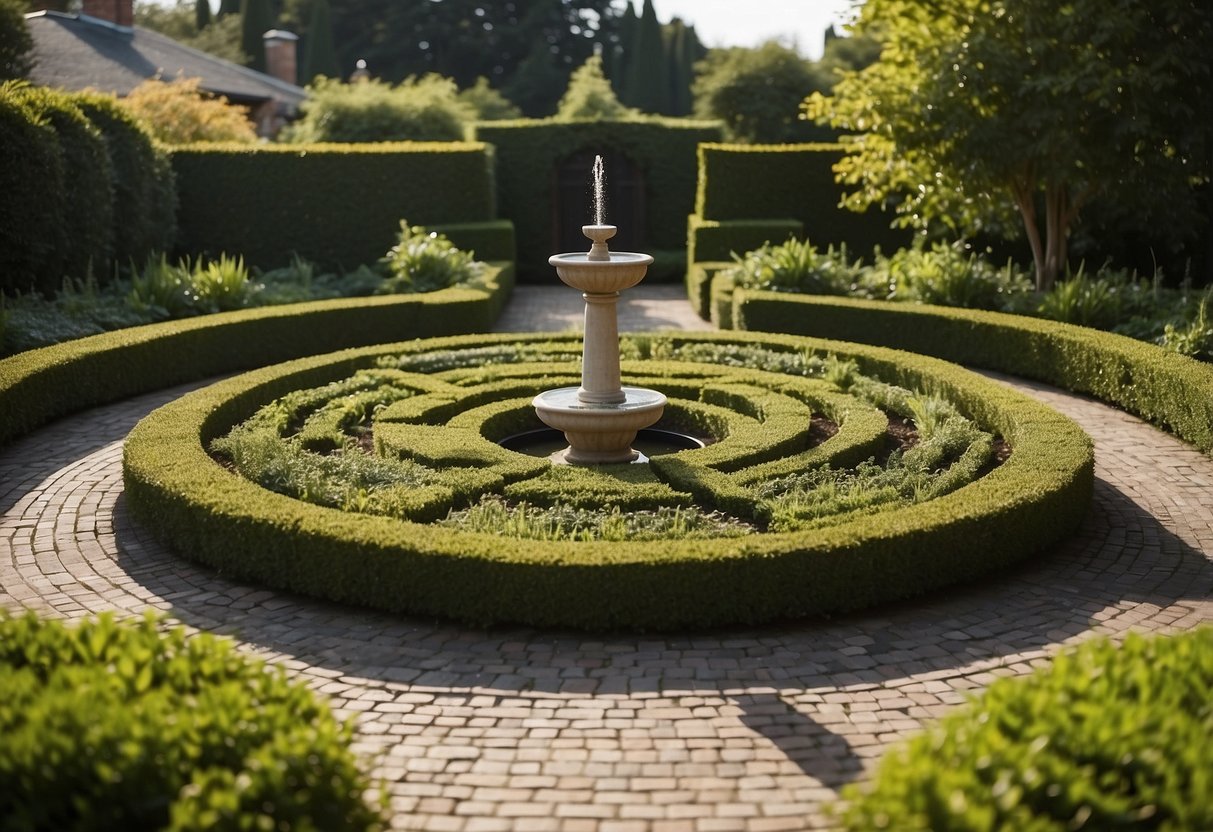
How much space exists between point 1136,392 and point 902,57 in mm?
7248

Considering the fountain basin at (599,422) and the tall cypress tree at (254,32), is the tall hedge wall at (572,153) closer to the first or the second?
the fountain basin at (599,422)

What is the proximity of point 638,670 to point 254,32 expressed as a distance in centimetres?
4609

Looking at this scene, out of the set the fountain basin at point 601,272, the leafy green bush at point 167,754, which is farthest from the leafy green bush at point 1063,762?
the fountain basin at point 601,272

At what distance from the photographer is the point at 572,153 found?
1011 inches

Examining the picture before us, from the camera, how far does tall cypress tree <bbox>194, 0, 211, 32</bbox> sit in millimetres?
53750

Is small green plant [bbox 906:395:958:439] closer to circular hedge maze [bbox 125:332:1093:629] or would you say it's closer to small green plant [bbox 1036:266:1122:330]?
circular hedge maze [bbox 125:332:1093:629]

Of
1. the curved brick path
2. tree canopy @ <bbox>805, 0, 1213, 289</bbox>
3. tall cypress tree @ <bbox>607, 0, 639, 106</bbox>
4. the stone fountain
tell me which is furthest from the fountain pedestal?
tall cypress tree @ <bbox>607, 0, 639, 106</bbox>

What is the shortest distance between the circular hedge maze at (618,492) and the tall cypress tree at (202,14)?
47173mm

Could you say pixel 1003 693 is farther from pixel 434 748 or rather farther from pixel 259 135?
pixel 259 135

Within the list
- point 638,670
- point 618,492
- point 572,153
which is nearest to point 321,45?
point 572,153

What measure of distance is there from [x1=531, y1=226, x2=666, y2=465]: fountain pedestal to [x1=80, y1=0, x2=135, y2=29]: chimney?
2911 cm

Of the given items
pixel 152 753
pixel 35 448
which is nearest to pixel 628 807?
pixel 152 753

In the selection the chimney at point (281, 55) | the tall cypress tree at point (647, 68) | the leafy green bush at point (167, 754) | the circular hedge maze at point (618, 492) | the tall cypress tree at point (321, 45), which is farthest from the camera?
the tall cypress tree at point (647, 68)

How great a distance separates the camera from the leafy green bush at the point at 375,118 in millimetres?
26703
